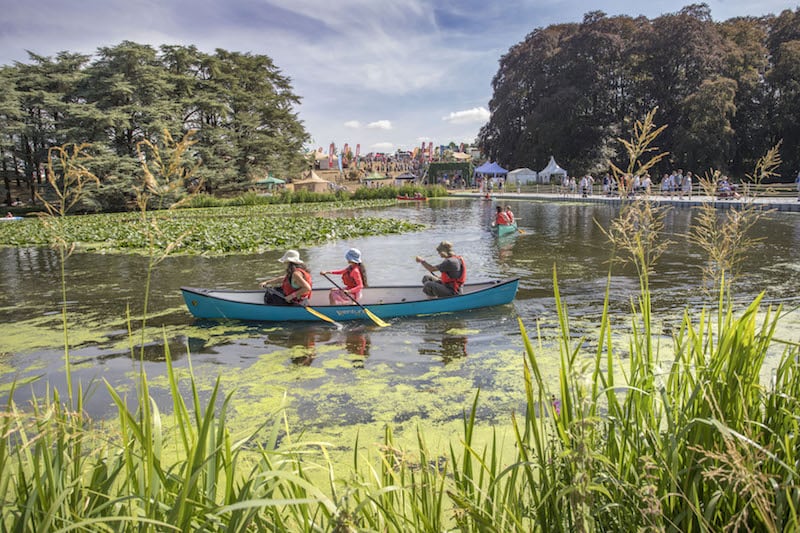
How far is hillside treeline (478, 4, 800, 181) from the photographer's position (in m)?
36.6

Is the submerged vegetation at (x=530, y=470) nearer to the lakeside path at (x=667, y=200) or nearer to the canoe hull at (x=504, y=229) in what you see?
the lakeside path at (x=667, y=200)

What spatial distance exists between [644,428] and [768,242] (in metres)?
16.5

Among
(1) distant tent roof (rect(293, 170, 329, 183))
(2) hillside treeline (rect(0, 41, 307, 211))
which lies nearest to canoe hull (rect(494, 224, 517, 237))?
(2) hillside treeline (rect(0, 41, 307, 211))

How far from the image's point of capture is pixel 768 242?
50.9ft

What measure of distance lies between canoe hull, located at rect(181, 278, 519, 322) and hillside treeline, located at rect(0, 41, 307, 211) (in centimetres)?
2427

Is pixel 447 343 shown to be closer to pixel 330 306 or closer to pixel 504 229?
pixel 330 306

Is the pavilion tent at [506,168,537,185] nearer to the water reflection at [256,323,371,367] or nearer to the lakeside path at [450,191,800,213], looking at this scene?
the lakeside path at [450,191,800,213]

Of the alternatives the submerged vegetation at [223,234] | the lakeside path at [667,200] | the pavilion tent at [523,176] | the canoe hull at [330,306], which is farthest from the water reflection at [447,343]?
the pavilion tent at [523,176]

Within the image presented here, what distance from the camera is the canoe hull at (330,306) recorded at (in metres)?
7.95

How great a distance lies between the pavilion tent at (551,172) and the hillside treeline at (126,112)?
Answer: 22677 mm

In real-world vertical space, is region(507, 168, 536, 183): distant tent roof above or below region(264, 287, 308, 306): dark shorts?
above

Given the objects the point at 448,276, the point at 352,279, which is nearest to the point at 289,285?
the point at 352,279

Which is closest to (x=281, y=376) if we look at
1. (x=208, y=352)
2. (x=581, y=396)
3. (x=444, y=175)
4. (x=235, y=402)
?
(x=235, y=402)

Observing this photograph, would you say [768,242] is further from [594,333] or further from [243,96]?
[243,96]
